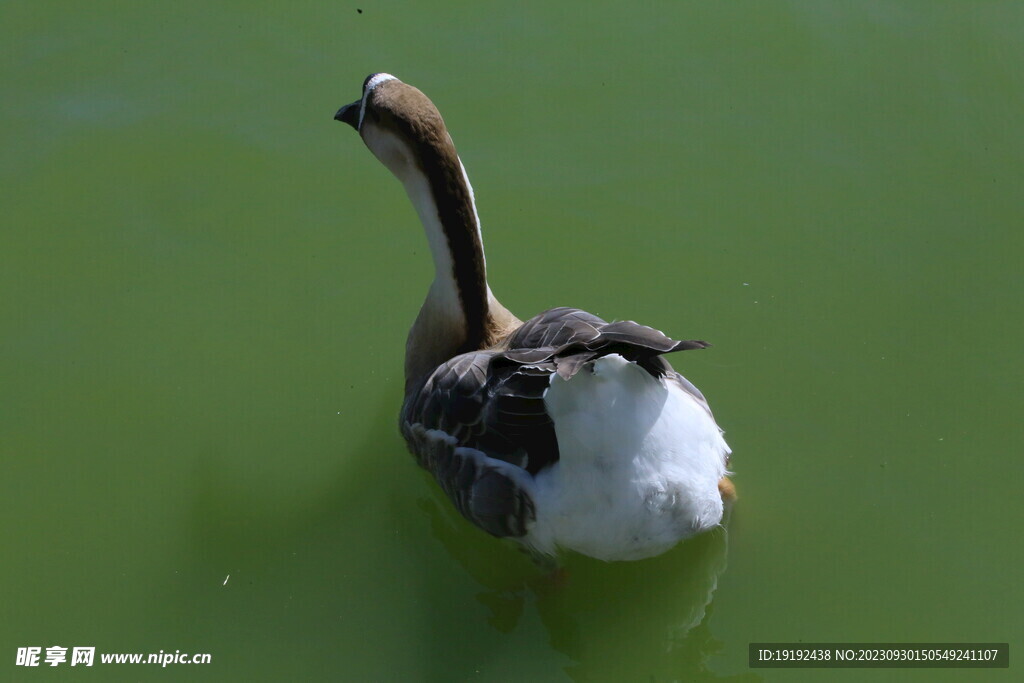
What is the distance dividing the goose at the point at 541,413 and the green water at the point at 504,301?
431mm

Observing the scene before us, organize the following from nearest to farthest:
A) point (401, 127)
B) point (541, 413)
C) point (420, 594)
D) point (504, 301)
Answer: point (541, 413) → point (401, 127) → point (420, 594) → point (504, 301)

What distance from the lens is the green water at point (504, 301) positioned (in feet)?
11.9

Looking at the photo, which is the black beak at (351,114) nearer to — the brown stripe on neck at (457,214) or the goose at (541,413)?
the goose at (541,413)

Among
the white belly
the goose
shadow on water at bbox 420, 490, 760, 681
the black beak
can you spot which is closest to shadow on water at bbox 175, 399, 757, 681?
shadow on water at bbox 420, 490, 760, 681

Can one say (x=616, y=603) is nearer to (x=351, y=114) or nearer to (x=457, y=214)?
(x=457, y=214)

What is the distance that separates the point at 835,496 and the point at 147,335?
3.16 meters

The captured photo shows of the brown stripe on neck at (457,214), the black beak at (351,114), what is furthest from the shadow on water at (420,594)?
the black beak at (351,114)

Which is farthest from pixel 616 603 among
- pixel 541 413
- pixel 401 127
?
pixel 401 127

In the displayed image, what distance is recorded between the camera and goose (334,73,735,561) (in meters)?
3.06

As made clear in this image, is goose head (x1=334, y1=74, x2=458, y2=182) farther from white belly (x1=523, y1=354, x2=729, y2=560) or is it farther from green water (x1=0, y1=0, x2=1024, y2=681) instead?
green water (x1=0, y1=0, x2=1024, y2=681)

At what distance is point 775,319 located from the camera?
14.2 feet

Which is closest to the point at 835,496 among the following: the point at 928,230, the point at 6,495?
the point at 928,230

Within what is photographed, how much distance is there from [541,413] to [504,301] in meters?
1.40

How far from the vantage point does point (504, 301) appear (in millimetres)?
4516
